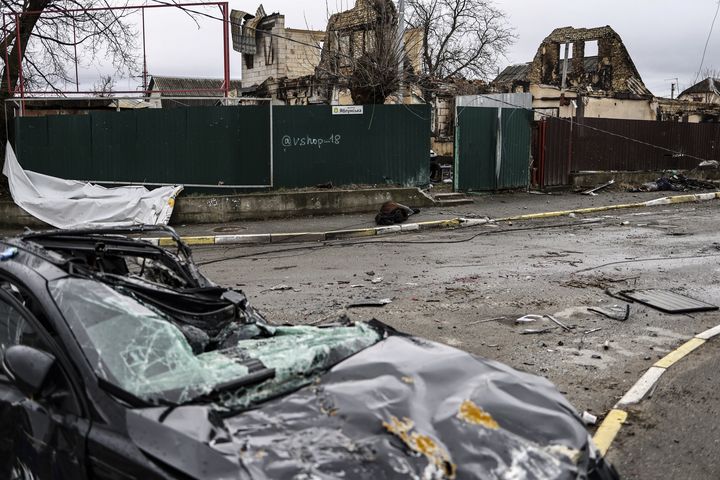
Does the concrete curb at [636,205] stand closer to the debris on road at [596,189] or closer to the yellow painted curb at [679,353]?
the debris on road at [596,189]

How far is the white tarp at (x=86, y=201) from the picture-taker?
1488cm

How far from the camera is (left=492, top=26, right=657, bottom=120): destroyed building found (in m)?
31.5

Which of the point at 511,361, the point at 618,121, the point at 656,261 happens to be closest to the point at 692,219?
the point at 656,261

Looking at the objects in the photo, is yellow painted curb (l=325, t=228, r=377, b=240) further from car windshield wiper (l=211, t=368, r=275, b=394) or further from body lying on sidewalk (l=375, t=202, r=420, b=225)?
car windshield wiper (l=211, t=368, r=275, b=394)

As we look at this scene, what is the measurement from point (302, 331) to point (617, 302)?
5116 millimetres

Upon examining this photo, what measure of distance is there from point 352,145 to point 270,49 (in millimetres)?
29785

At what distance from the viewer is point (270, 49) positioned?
44.3 meters

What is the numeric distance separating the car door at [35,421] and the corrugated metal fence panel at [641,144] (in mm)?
20111

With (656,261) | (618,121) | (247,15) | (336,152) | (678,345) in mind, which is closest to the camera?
(678,345)

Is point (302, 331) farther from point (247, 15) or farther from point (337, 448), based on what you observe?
point (247, 15)

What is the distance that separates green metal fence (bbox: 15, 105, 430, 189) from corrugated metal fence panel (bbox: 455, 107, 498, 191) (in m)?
1.26

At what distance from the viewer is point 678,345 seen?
6125 millimetres

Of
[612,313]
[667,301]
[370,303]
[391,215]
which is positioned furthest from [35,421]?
[391,215]

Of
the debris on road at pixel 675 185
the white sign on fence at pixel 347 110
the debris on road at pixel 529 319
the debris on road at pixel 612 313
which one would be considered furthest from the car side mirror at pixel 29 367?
the debris on road at pixel 675 185
